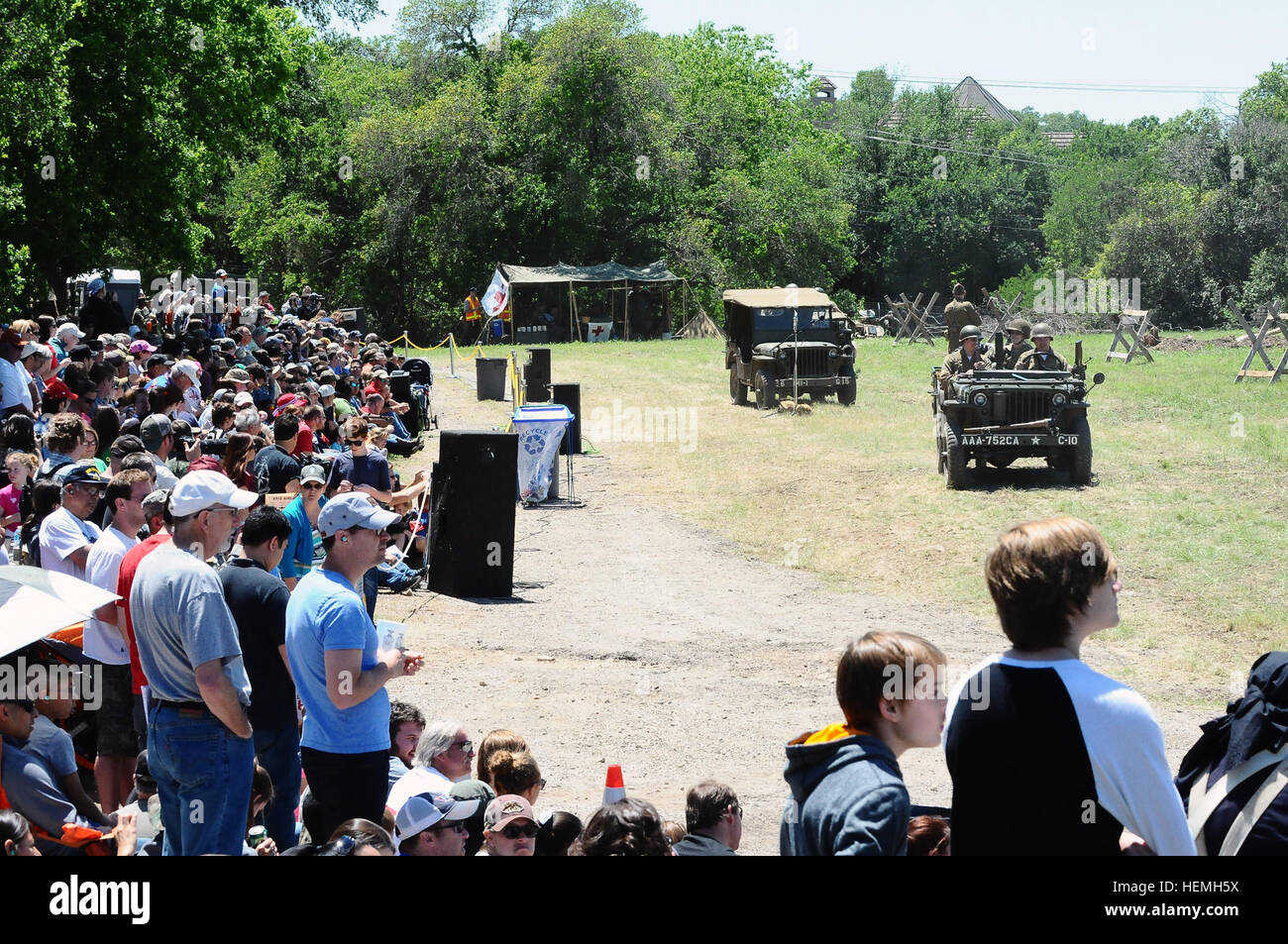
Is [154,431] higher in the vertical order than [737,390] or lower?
higher

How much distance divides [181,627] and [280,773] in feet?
4.15

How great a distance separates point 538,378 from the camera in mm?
23922

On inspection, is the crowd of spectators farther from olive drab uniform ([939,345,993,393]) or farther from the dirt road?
olive drab uniform ([939,345,993,393])

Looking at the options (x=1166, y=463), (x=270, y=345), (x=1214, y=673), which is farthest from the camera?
(x=270, y=345)

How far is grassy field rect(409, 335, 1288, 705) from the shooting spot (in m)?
11.0

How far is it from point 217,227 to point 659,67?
74.1 ft

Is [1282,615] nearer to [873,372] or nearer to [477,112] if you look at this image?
[873,372]

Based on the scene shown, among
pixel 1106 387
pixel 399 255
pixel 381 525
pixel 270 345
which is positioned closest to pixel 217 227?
pixel 399 255

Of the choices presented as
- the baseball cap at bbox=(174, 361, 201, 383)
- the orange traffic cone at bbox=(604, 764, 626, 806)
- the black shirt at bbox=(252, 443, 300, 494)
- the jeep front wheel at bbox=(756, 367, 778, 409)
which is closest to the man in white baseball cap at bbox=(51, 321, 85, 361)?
the baseball cap at bbox=(174, 361, 201, 383)

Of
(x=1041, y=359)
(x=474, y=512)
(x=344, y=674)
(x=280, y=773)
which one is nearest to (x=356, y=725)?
(x=344, y=674)

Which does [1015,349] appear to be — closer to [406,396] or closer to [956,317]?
[956,317]

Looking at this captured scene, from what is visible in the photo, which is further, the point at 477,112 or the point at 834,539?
the point at 477,112

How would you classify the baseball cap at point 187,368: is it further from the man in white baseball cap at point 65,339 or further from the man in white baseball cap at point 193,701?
the man in white baseball cap at point 193,701

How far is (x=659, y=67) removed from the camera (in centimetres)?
5272
